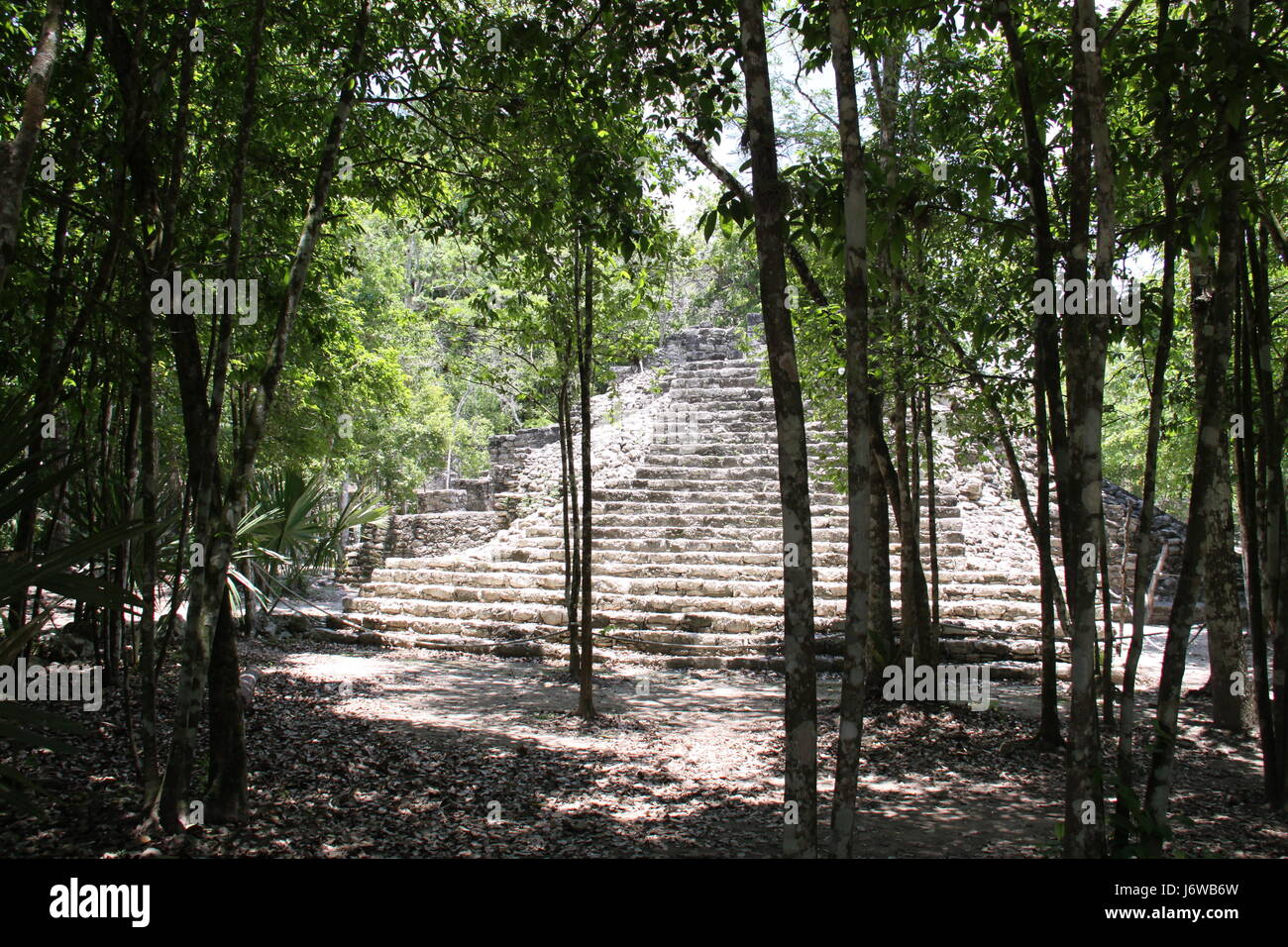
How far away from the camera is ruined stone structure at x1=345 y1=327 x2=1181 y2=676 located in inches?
421

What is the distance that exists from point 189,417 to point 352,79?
181 cm

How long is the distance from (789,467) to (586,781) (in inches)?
129

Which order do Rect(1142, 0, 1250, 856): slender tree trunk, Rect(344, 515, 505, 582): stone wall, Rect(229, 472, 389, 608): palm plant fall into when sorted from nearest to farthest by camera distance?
Rect(1142, 0, 1250, 856): slender tree trunk, Rect(229, 472, 389, 608): palm plant, Rect(344, 515, 505, 582): stone wall

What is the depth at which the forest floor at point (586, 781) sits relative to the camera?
4266mm

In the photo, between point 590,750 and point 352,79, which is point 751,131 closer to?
point 352,79

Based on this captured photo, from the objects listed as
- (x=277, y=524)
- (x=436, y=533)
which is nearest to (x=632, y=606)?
(x=277, y=524)

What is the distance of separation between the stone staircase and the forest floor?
1.89 m

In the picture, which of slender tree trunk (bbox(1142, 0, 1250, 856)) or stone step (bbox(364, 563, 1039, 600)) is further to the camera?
stone step (bbox(364, 563, 1039, 600))

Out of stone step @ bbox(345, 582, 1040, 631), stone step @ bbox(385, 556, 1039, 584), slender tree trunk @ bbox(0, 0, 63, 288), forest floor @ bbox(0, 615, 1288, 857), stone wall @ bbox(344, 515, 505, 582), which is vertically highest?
slender tree trunk @ bbox(0, 0, 63, 288)

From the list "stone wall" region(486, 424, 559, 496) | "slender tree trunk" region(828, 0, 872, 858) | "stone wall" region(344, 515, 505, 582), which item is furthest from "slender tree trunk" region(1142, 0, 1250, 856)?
"stone wall" region(486, 424, 559, 496)

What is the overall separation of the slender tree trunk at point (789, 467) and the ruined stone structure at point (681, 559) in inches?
197

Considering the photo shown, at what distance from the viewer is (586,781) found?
5.73 metres

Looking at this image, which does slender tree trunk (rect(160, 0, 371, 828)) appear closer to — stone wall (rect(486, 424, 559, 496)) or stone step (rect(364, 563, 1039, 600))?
stone step (rect(364, 563, 1039, 600))
